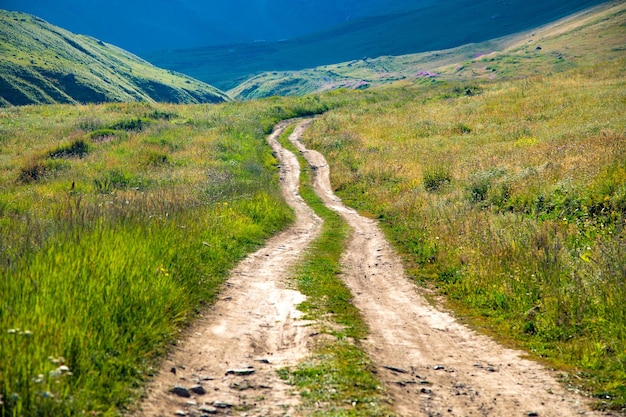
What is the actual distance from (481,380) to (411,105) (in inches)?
2305

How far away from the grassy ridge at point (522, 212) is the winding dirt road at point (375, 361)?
2.46 ft

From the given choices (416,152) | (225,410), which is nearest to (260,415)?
(225,410)

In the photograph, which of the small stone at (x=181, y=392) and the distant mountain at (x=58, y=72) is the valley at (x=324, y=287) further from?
the distant mountain at (x=58, y=72)

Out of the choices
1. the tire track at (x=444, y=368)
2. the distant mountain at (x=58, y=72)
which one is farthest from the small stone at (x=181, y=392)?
the distant mountain at (x=58, y=72)

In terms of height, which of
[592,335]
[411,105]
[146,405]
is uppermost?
[411,105]

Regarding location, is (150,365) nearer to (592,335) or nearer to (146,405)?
(146,405)

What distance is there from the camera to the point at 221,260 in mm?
12391

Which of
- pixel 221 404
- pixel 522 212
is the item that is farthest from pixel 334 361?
pixel 522 212

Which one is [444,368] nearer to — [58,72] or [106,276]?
[106,276]

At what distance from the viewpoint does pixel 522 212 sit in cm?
1708

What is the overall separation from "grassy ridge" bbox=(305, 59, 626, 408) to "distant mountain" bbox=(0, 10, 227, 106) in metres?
99.2

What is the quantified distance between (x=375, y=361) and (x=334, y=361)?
0.70 metres

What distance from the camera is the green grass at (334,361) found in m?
5.59

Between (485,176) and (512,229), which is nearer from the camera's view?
(512,229)
